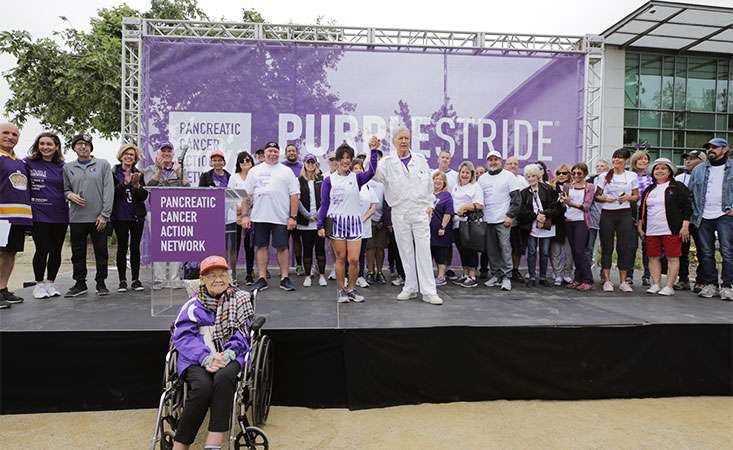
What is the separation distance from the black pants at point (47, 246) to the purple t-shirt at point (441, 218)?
3751 mm

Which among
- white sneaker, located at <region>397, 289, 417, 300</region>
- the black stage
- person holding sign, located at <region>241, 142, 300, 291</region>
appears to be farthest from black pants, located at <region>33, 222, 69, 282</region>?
white sneaker, located at <region>397, 289, 417, 300</region>

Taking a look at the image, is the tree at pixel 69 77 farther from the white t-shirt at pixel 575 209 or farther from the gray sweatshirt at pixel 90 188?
the white t-shirt at pixel 575 209

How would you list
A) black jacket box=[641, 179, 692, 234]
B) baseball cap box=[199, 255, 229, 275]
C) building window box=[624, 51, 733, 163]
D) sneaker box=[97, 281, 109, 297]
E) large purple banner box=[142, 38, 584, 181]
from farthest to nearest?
building window box=[624, 51, 733, 163] < large purple banner box=[142, 38, 584, 181] < black jacket box=[641, 179, 692, 234] < sneaker box=[97, 281, 109, 297] < baseball cap box=[199, 255, 229, 275]

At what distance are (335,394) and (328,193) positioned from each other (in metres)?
1.87

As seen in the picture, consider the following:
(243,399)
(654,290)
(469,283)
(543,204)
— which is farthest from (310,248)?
(654,290)

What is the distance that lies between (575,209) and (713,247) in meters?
1.34

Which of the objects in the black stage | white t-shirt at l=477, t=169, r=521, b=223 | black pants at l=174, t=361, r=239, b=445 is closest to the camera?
black pants at l=174, t=361, r=239, b=445

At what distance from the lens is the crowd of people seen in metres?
4.21

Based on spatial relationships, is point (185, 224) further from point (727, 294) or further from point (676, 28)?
point (676, 28)

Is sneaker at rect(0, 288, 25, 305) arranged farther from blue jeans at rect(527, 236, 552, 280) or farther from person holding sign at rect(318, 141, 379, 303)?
blue jeans at rect(527, 236, 552, 280)

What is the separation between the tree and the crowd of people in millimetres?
7217

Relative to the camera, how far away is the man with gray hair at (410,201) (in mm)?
4211

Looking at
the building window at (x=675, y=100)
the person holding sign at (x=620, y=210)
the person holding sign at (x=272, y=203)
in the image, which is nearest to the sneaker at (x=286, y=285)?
the person holding sign at (x=272, y=203)

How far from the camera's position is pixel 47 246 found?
4.25 m
